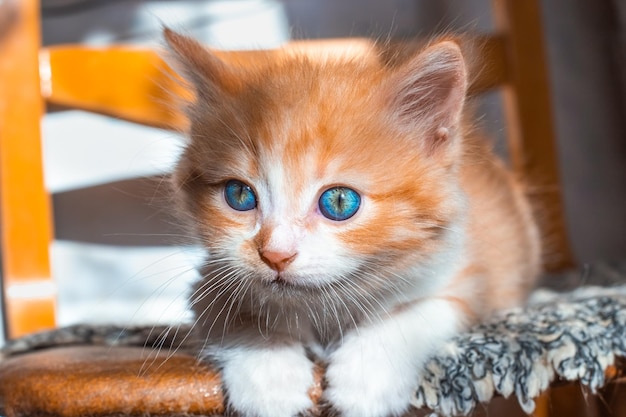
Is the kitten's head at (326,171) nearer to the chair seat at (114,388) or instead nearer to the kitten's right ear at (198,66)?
the kitten's right ear at (198,66)

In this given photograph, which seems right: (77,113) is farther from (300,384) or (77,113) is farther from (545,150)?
(300,384)

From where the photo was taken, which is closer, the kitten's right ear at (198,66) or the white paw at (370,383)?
the white paw at (370,383)

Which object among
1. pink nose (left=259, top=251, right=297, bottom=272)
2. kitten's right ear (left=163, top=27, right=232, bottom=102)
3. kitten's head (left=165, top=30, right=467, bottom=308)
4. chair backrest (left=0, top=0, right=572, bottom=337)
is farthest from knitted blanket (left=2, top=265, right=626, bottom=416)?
chair backrest (left=0, top=0, right=572, bottom=337)

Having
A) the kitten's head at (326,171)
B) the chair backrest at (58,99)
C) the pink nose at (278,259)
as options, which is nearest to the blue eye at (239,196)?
the kitten's head at (326,171)

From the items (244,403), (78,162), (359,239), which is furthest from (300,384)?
(78,162)

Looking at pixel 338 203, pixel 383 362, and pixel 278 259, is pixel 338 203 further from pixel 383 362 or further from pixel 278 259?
pixel 383 362

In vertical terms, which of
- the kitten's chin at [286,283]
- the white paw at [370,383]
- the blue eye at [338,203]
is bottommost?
the white paw at [370,383]

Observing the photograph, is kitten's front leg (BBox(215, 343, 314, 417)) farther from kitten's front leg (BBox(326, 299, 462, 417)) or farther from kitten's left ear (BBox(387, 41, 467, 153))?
kitten's left ear (BBox(387, 41, 467, 153))
